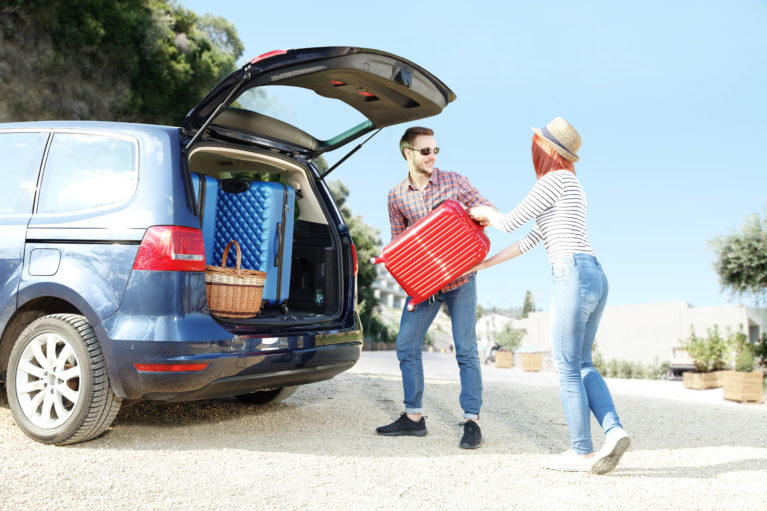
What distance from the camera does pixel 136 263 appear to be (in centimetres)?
348

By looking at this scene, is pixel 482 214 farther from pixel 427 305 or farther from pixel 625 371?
pixel 625 371

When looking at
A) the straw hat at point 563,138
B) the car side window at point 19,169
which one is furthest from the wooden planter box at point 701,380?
the car side window at point 19,169

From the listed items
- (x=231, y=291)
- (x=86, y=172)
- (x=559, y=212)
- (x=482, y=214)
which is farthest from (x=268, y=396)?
(x=559, y=212)

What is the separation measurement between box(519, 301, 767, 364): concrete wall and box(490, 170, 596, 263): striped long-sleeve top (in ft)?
147

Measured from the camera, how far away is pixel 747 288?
77.3 ft

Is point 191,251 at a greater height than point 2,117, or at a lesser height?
lesser

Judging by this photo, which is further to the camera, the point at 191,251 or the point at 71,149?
the point at 71,149

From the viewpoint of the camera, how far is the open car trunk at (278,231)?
4422mm

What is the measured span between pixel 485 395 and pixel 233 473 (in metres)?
4.01

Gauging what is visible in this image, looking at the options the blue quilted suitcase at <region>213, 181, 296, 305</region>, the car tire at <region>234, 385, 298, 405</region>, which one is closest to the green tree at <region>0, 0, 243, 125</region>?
the car tire at <region>234, 385, 298, 405</region>

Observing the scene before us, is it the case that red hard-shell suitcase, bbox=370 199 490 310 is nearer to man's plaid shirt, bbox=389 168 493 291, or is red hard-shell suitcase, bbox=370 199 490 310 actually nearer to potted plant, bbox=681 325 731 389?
man's plaid shirt, bbox=389 168 493 291

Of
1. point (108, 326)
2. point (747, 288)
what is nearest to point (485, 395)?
point (108, 326)

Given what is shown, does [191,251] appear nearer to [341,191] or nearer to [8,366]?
[8,366]

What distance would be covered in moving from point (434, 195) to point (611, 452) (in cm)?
189
